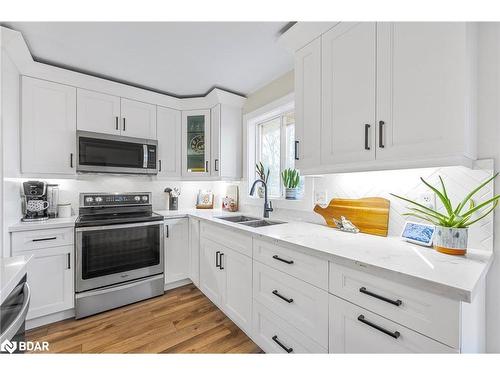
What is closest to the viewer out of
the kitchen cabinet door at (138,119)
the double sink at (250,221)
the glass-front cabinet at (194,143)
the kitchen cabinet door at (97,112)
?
the double sink at (250,221)

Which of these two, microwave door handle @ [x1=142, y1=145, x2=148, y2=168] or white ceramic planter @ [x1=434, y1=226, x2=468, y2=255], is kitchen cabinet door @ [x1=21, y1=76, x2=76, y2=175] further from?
white ceramic planter @ [x1=434, y1=226, x2=468, y2=255]

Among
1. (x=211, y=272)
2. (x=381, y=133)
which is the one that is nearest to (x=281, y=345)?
(x=211, y=272)

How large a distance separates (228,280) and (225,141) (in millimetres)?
1652

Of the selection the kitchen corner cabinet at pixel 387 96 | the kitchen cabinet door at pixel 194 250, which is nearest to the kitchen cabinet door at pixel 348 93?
the kitchen corner cabinet at pixel 387 96

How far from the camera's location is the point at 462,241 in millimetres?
1033

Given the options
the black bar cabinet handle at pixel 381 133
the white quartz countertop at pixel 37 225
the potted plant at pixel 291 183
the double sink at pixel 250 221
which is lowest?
the double sink at pixel 250 221

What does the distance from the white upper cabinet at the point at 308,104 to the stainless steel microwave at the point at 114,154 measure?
5.96ft

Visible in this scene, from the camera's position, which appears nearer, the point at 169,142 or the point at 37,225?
the point at 37,225

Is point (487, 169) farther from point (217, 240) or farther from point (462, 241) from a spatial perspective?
point (217, 240)

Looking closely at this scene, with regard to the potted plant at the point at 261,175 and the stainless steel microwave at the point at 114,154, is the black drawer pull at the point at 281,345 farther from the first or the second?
the stainless steel microwave at the point at 114,154

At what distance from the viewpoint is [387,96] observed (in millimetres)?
1194

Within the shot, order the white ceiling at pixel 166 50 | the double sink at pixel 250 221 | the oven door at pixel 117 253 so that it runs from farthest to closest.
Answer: the double sink at pixel 250 221 < the oven door at pixel 117 253 < the white ceiling at pixel 166 50

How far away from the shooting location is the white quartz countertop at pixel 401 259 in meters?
0.76

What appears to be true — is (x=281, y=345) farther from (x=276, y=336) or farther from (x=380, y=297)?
(x=380, y=297)
